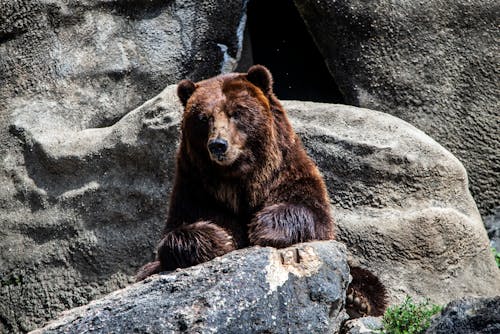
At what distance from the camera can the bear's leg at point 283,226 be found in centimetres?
516

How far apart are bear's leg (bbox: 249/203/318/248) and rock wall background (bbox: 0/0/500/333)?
5.06ft

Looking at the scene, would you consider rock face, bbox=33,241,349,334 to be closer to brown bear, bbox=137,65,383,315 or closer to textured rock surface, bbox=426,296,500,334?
textured rock surface, bbox=426,296,500,334

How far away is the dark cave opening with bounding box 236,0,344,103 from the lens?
28.6 feet

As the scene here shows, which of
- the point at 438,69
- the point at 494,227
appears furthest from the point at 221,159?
the point at 494,227

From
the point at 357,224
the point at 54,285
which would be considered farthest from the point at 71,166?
the point at 357,224

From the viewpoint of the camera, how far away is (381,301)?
561 cm

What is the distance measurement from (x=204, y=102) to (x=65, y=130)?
8.97 ft

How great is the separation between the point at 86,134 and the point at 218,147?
272 cm

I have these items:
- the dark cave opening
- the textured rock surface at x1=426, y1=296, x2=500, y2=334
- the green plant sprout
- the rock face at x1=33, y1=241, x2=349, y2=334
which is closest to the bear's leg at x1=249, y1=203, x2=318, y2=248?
the rock face at x1=33, y1=241, x2=349, y2=334

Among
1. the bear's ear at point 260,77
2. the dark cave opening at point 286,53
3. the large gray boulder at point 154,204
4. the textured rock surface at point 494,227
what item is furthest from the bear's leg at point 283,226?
the dark cave opening at point 286,53

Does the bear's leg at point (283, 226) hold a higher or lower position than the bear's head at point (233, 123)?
lower

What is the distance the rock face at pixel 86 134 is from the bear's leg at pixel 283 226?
209 cm

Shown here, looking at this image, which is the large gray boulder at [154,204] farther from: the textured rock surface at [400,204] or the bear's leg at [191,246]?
the bear's leg at [191,246]

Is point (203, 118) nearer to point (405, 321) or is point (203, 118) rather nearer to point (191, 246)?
point (191, 246)
